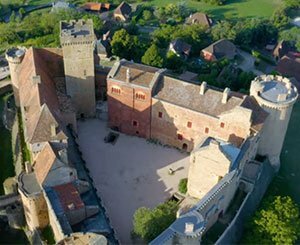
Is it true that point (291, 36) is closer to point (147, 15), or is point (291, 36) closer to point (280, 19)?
point (280, 19)

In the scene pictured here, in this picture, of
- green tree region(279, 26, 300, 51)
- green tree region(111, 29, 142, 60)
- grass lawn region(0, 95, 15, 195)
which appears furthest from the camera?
green tree region(279, 26, 300, 51)

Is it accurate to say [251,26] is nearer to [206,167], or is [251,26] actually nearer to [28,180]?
[206,167]

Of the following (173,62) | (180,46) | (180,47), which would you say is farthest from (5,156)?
(180,46)

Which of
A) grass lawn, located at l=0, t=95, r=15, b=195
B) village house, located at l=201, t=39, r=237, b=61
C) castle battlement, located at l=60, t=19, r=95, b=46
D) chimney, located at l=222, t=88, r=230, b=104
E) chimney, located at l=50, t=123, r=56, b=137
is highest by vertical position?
castle battlement, located at l=60, t=19, r=95, b=46

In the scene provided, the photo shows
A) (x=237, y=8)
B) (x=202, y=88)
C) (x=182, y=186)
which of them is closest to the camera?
(x=182, y=186)

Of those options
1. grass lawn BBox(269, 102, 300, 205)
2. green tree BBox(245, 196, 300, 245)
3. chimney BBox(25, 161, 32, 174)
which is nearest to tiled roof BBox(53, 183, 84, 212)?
chimney BBox(25, 161, 32, 174)

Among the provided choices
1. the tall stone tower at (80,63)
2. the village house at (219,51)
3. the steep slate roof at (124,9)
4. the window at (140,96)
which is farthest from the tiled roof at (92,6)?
the window at (140,96)

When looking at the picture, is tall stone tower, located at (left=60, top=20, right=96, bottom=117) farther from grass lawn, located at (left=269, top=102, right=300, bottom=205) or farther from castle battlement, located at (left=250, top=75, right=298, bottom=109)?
grass lawn, located at (left=269, top=102, right=300, bottom=205)
